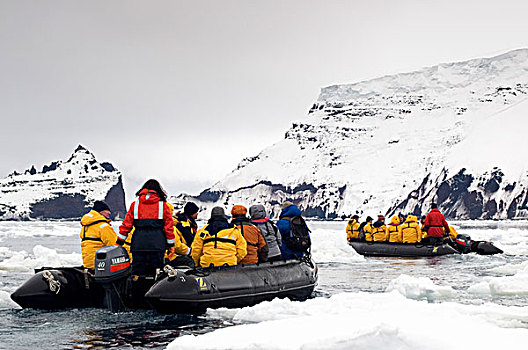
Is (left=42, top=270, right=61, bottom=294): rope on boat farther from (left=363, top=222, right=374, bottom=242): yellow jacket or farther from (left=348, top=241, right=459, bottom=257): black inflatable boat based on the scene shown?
(left=363, top=222, right=374, bottom=242): yellow jacket

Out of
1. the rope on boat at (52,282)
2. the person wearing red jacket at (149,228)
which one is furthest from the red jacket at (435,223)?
the rope on boat at (52,282)

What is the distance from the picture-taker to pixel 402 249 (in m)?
23.6

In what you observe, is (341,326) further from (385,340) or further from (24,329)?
(24,329)

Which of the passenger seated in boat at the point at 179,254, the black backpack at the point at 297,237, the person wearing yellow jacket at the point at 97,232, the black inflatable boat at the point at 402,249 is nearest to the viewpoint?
the person wearing yellow jacket at the point at 97,232

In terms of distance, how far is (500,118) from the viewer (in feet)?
542

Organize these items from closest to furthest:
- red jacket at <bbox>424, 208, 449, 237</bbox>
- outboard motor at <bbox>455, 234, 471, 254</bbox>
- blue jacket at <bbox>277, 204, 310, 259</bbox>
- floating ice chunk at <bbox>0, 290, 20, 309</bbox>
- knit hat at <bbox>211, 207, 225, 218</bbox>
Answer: knit hat at <bbox>211, 207, 225, 218</bbox>, floating ice chunk at <bbox>0, 290, 20, 309</bbox>, blue jacket at <bbox>277, 204, 310, 259</bbox>, red jacket at <bbox>424, 208, 449, 237</bbox>, outboard motor at <bbox>455, 234, 471, 254</bbox>

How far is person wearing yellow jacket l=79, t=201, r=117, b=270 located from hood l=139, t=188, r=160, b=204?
0.97 metres

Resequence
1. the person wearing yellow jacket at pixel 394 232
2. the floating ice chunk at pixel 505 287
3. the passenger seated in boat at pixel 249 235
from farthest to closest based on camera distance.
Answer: the person wearing yellow jacket at pixel 394 232, the floating ice chunk at pixel 505 287, the passenger seated in boat at pixel 249 235

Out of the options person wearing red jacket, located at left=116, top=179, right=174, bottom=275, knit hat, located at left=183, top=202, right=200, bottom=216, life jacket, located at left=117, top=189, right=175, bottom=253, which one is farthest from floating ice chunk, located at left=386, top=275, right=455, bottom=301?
life jacket, located at left=117, top=189, right=175, bottom=253

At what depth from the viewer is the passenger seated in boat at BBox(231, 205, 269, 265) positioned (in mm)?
10809

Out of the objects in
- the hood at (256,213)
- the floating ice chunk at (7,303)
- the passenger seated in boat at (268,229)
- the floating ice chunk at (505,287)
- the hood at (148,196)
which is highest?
the hood at (148,196)

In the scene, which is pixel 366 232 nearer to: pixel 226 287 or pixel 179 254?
pixel 179 254

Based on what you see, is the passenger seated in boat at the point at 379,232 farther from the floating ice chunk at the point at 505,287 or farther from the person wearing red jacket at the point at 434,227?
the floating ice chunk at the point at 505,287

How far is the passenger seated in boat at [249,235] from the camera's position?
10.8 meters
